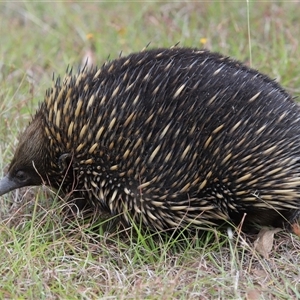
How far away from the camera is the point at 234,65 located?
274 cm

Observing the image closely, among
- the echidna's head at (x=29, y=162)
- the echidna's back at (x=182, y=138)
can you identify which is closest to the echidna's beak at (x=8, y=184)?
the echidna's head at (x=29, y=162)

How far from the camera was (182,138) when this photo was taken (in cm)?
262

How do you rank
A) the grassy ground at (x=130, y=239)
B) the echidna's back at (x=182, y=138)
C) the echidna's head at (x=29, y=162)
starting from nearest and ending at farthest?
the grassy ground at (x=130, y=239), the echidna's back at (x=182, y=138), the echidna's head at (x=29, y=162)

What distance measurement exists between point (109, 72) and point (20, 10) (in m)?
2.53

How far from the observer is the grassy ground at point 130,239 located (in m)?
2.42

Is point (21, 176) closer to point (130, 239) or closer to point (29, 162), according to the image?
point (29, 162)

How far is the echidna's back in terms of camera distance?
8.61 ft

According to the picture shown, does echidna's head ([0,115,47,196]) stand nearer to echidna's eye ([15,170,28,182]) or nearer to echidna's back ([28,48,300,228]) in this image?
echidna's eye ([15,170,28,182])

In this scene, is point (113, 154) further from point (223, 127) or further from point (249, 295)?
point (249, 295)

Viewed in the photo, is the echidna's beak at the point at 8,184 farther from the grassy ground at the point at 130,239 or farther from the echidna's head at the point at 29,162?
the grassy ground at the point at 130,239

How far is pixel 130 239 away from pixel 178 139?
0.45 meters

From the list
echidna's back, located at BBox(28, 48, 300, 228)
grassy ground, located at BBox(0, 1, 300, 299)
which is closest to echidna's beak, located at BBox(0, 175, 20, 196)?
grassy ground, located at BBox(0, 1, 300, 299)

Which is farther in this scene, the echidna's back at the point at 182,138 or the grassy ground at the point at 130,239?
the echidna's back at the point at 182,138

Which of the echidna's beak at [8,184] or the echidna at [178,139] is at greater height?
the echidna at [178,139]
